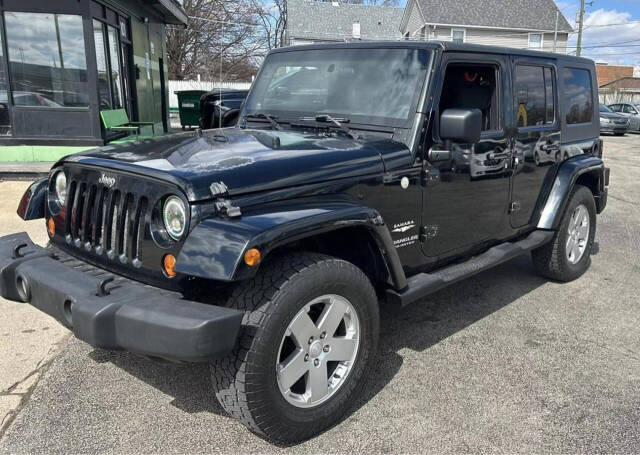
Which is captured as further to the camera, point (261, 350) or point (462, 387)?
point (462, 387)

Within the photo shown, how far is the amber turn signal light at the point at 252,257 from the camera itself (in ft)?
7.34

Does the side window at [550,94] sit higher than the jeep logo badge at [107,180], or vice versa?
the side window at [550,94]

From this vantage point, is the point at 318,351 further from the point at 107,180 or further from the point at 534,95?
the point at 534,95

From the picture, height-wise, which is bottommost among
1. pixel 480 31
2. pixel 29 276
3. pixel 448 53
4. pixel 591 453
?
pixel 591 453

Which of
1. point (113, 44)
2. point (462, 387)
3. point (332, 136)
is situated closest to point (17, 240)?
point (332, 136)

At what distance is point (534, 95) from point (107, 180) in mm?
3265

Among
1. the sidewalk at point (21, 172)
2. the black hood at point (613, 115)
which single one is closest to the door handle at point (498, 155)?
the sidewalk at point (21, 172)

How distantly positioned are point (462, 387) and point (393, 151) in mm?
1437

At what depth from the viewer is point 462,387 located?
322 cm

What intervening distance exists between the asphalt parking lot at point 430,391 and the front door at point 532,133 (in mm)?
886

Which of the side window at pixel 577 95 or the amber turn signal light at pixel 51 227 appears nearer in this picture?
the amber turn signal light at pixel 51 227

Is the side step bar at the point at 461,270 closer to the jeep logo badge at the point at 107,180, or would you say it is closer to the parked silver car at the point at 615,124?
the jeep logo badge at the point at 107,180

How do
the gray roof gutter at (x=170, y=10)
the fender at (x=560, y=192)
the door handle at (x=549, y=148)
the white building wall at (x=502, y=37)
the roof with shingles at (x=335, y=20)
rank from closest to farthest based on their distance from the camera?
the door handle at (x=549, y=148) → the fender at (x=560, y=192) → the gray roof gutter at (x=170, y=10) → the white building wall at (x=502, y=37) → the roof with shingles at (x=335, y=20)

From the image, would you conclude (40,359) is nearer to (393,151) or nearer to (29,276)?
(29,276)
